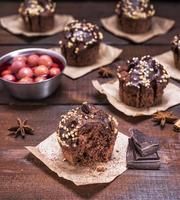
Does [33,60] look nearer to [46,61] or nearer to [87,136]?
[46,61]

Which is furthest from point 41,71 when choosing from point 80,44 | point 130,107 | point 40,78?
point 130,107

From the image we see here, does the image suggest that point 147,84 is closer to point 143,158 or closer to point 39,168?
point 143,158

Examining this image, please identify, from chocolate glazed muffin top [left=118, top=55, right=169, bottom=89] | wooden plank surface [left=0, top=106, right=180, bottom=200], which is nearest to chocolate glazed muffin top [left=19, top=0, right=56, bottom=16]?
chocolate glazed muffin top [left=118, top=55, right=169, bottom=89]

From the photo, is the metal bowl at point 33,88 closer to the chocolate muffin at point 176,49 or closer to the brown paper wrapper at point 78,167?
the brown paper wrapper at point 78,167

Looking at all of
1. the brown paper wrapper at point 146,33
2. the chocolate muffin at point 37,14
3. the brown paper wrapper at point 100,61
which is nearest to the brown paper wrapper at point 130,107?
the brown paper wrapper at point 100,61

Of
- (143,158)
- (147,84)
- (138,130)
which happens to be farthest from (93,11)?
(143,158)

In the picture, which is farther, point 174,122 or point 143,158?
point 174,122
